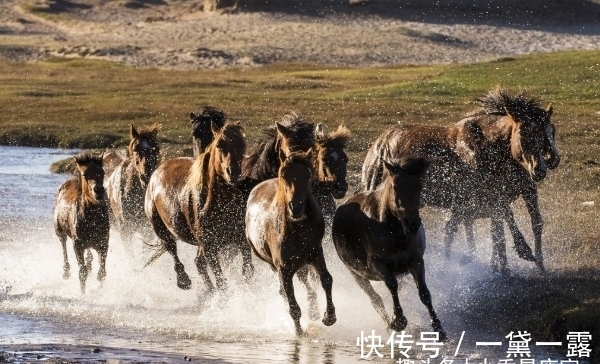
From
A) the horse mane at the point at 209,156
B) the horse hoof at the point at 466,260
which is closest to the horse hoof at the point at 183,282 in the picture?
the horse mane at the point at 209,156

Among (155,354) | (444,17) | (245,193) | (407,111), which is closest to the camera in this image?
(155,354)

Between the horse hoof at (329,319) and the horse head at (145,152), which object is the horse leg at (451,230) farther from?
the horse head at (145,152)

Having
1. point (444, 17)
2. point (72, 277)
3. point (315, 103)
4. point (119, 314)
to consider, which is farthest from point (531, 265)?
point (444, 17)

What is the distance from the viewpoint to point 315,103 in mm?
34656

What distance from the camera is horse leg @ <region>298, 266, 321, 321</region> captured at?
1305 cm

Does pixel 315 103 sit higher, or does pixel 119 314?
pixel 315 103

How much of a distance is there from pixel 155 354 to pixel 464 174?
474 cm

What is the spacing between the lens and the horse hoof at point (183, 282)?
14.8 meters

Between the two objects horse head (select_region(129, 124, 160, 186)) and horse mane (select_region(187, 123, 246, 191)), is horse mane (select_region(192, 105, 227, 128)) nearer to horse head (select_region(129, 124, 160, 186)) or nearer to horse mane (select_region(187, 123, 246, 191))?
horse mane (select_region(187, 123, 246, 191))

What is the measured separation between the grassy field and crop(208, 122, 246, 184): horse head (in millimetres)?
2750

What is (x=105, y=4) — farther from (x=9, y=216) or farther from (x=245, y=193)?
(x=245, y=193)

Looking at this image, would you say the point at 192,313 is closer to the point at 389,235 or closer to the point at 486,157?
the point at 389,235

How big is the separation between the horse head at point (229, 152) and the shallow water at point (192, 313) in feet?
3.89

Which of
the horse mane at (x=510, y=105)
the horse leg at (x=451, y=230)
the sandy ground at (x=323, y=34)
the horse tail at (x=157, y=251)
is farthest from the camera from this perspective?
the sandy ground at (x=323, y=34)
